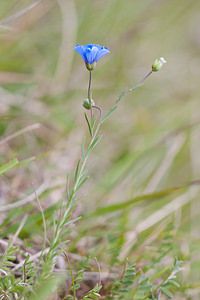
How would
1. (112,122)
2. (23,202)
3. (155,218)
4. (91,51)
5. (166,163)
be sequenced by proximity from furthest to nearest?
(112,122), (166,163), (155,218), (23,202), (91,51)

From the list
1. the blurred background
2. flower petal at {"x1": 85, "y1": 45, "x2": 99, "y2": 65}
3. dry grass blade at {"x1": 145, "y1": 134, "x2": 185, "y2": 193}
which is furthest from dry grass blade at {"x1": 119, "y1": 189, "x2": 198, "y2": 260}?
flower petal at {"x1": 85, "y1": 45, "x2": 99, "y2": 65}

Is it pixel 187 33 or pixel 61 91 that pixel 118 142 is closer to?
pixel 61 91

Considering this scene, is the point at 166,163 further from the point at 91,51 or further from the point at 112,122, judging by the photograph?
the point at 91,51

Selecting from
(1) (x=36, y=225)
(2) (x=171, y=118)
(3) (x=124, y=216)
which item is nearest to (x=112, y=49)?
(2) (x=171, y=118)

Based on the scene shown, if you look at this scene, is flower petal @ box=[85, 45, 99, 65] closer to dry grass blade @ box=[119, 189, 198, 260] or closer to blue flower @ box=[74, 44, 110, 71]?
blue flower @ box=[74, 44, 110, 71]

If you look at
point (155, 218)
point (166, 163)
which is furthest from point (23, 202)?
point (166, 163)

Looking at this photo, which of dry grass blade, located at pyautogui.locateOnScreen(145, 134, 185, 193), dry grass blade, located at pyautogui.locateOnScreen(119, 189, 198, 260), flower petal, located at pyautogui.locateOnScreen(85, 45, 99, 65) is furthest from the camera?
dry grass blade, located at pyautogui.locateOnScreen(145, 134, 185, 193)
